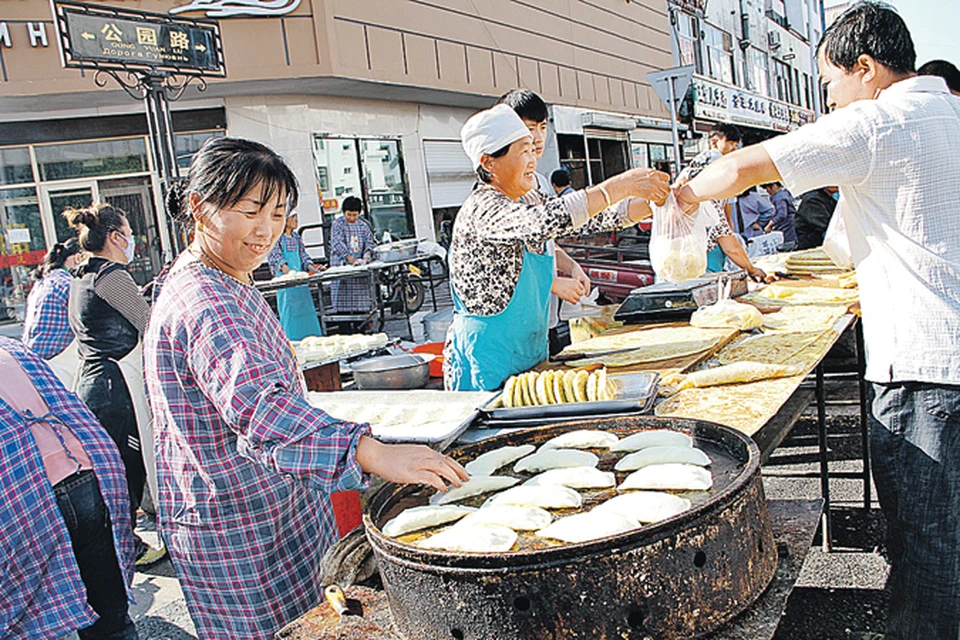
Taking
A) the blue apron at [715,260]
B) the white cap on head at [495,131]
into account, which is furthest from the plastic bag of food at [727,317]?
the blue apron at [715,260]

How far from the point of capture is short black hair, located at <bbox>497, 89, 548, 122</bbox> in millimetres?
3184

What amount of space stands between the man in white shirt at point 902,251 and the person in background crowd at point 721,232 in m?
0.76

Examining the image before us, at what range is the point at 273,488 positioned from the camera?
74.4 inches

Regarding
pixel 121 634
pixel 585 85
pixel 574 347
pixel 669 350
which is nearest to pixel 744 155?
pixel 669 350

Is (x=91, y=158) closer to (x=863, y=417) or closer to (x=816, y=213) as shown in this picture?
(x=816, y=213)

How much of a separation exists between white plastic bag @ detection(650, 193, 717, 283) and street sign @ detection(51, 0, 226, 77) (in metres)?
5.19

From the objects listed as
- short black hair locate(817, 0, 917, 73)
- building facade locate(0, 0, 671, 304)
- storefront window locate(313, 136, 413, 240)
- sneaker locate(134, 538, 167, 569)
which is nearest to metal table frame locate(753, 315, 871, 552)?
short black hair locate(817, 0, 917, 73)

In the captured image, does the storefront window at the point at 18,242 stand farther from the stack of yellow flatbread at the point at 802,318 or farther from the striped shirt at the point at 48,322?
the stack of yellow flatbread at the point at 802,318

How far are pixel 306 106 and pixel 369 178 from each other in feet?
6.87

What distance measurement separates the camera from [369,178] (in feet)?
50.4

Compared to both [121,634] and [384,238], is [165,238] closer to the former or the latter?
[384,238]

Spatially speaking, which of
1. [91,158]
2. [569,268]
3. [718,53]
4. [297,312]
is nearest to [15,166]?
[91,158]

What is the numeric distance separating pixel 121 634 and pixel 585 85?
20.4 m

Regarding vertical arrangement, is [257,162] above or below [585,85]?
below
